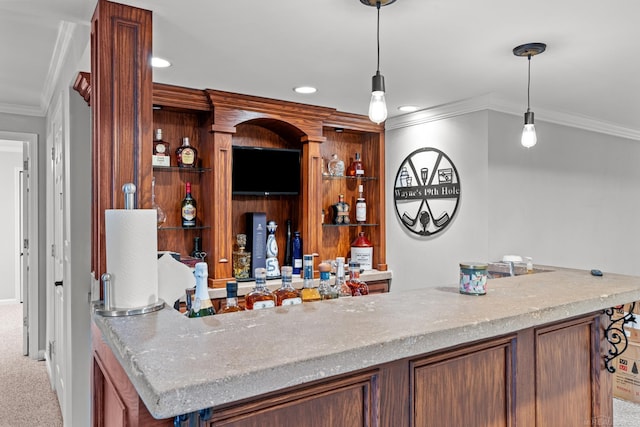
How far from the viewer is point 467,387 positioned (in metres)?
1.47

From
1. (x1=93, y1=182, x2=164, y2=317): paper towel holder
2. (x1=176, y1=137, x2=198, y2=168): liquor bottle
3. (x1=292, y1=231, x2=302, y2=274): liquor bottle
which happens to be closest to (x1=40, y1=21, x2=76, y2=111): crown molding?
(x1=176, y1=137, x2=198, y2=168): liquor bottle

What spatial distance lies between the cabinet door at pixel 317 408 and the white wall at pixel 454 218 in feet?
7.15

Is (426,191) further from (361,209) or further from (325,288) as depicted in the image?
(325,288)

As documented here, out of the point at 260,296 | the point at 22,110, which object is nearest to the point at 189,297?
the point at 260,296

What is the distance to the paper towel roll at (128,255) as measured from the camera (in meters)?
1.42

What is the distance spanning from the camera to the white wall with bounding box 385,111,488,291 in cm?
320

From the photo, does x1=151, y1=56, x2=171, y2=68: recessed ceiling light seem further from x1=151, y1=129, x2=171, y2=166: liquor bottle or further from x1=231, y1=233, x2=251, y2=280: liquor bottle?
x1=231, y1=233, x2=251, y2=280: liquor bottle

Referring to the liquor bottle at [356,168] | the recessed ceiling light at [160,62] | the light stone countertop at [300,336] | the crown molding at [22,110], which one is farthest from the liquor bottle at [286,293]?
the crown molding at [22,110]

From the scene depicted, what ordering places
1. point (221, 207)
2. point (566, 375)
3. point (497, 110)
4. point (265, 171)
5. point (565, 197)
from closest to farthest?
point (566, 375) < point (221, 207) < point (497, 110) < point (265, 171) < point (565, 197)

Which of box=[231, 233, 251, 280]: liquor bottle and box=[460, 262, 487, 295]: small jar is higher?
box=[460, 262, 487, 295]: small jar

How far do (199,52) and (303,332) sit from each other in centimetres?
166

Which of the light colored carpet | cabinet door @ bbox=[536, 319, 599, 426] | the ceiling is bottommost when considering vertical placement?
the light colored carpet

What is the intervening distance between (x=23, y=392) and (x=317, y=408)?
3.37 meters

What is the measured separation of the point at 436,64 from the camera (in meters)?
2.45
